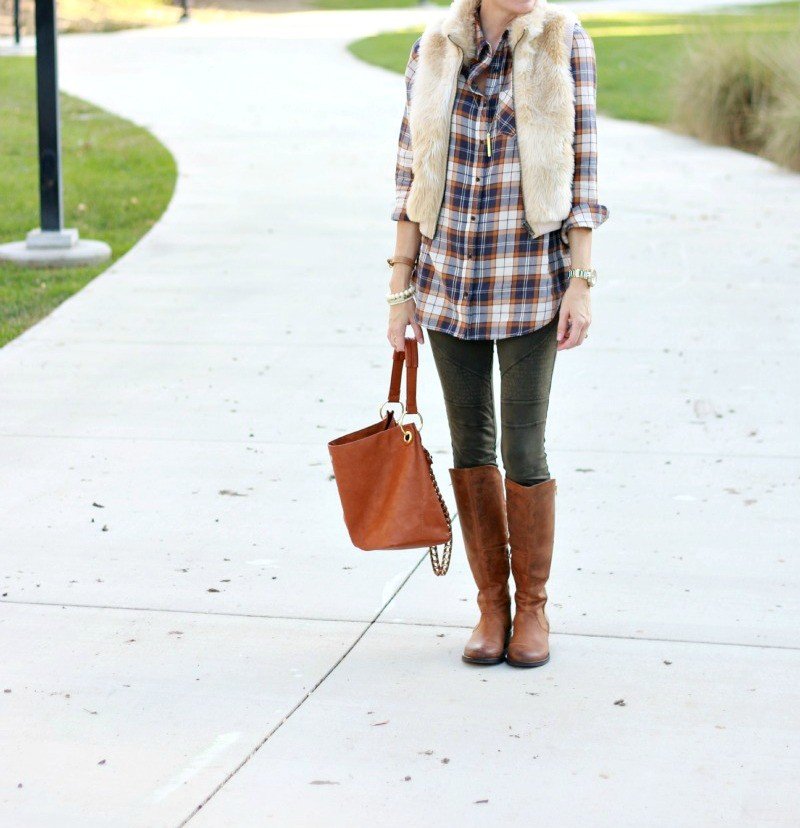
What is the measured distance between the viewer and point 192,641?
3996mm

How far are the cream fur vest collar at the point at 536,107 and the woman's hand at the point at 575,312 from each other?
6.4 inches

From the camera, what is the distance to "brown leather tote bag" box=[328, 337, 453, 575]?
3.65m

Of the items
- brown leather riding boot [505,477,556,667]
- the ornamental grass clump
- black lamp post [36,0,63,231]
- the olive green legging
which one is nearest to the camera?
the olive green legging

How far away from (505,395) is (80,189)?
349 inches

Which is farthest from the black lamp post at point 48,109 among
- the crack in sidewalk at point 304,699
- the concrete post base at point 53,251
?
the crack in sidewalk at point 304,699

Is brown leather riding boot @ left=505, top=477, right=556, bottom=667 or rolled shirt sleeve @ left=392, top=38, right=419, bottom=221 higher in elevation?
rolled shirt sleeve @ left=392, top=38, right=419, bottom=221

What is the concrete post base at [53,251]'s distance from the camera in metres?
9.32

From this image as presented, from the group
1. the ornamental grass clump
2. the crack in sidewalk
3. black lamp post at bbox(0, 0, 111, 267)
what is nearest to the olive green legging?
the crack in sidewalk

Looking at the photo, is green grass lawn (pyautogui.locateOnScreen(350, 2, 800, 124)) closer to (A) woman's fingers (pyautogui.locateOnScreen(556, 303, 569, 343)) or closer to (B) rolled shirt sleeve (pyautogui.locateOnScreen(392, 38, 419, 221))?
(B) rolled shirt sleeve (pyautogui.locateOnScreen(392, 38, 419, 221))

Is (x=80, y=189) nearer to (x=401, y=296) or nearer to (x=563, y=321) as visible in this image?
(x=401, y=296)

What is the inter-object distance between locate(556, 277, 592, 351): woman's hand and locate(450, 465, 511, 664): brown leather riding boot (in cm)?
47

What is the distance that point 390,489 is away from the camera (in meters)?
3.68

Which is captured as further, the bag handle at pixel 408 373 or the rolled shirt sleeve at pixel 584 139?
the bag handle at pixel 408 373

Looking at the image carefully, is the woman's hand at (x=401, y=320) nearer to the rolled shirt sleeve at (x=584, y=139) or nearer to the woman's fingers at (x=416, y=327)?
the woman's fingers at (x=416, y=327)
